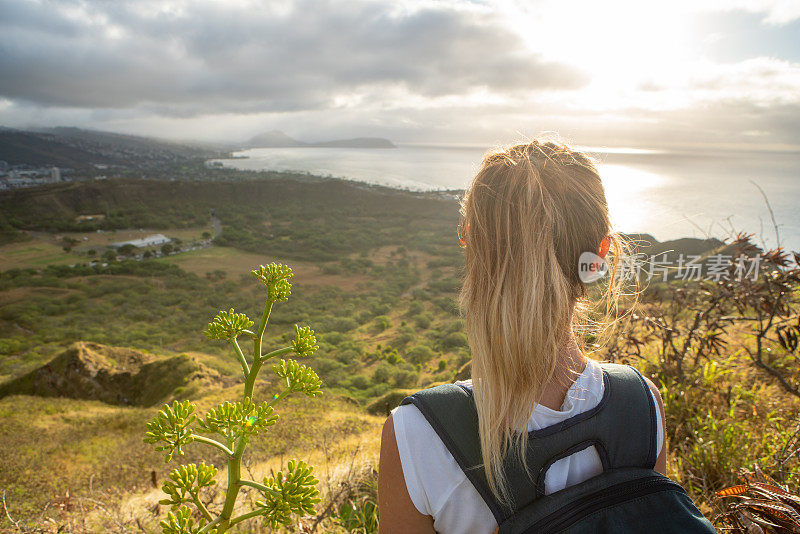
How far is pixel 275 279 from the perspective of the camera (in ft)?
2.68

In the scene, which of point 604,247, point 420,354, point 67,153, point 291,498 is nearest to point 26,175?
point 67,153

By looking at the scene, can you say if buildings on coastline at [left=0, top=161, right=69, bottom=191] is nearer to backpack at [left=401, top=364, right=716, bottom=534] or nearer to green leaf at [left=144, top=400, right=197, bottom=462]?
green leaf at [left=144, top=400, right=197, bottom=462]

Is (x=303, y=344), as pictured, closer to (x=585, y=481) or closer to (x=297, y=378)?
(x=297, y=378)

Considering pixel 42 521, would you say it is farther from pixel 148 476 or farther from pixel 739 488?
pixel 148 476

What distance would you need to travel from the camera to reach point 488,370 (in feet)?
2.72

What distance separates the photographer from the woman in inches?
30.0

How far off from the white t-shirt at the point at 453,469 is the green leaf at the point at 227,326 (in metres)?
0.34

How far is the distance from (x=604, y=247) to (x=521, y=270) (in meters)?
0.25

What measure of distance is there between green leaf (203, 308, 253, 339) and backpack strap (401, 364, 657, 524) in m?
0.35

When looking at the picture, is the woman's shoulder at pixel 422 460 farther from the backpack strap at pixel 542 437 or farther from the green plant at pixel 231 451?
the green plant at pixel 231 451

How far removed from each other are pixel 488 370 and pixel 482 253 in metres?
0.24

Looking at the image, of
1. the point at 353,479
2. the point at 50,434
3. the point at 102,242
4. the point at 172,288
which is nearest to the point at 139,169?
the point at 102,242

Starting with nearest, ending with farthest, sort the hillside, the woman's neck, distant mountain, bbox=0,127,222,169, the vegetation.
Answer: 1. the woman's neck
2. the vegetation
3. the hillside
4. distant mountain, bbox=0,127,222,169

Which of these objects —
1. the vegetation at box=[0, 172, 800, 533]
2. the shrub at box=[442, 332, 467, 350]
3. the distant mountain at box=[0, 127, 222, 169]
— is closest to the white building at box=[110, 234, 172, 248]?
the vegetation at box=[0, 172, 800, 533]
